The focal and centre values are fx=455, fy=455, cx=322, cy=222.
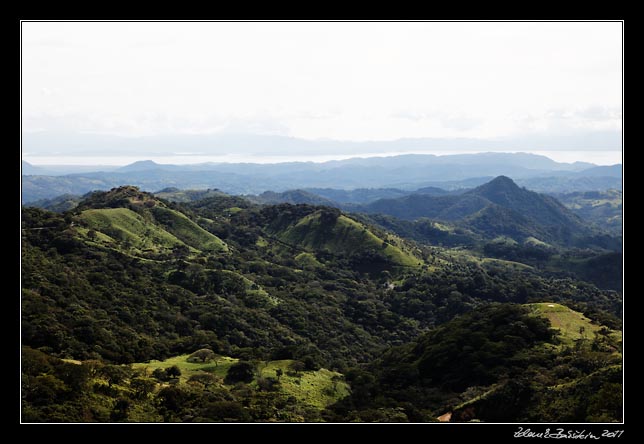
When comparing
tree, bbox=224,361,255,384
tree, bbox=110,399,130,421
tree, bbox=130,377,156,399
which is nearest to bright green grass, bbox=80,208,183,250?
tree, bbox=224,361,255,384

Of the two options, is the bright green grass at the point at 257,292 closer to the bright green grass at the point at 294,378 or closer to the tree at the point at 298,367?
the bright green grass at the point at 294,378

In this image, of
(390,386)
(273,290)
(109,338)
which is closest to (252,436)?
(390,386)

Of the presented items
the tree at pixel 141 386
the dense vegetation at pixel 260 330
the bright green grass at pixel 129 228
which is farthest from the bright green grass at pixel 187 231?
the tree at pixel 141 386

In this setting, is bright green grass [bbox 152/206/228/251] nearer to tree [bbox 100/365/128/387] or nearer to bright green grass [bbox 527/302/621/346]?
tree [bbox 100/365/128/387]

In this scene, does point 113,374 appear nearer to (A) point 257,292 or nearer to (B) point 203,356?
(B) point 203,356

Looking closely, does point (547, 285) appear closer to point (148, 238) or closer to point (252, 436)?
point (148, 238)

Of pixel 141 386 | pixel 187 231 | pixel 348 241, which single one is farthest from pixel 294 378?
pixel 348 241
